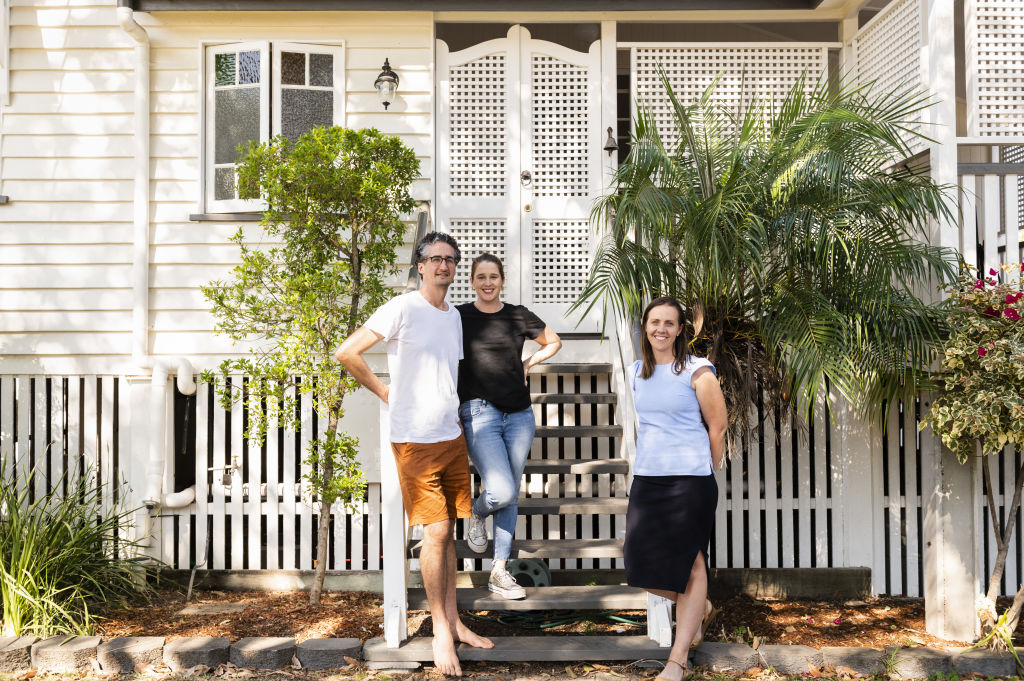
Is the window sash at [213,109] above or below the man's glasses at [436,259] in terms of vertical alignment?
above

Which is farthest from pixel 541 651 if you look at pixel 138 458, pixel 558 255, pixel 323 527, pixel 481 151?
pixel 481 151

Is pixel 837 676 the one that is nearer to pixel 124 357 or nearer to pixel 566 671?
pixel 566 671

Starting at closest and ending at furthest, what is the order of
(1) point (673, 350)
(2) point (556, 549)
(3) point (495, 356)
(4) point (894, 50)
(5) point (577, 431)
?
(1) point (673, 350) < (3) point (495, 356) < (2) point (556, 549) < (5) point (577, 431) < (4) point (894, 50)

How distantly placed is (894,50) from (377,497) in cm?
482

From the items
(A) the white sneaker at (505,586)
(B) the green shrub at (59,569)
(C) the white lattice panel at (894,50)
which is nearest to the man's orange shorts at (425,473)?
(A) the white sneaker at (505,586)

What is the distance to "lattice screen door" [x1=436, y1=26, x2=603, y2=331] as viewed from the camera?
651 centimetres

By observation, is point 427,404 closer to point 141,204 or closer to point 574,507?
point 574,507

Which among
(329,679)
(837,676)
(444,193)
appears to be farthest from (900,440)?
(329,679)

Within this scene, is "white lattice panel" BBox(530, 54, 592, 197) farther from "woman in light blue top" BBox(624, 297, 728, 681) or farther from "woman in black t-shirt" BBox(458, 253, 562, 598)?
"woman in light blue top" BBox(624, 297, 728, 681)

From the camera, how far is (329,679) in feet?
13.4

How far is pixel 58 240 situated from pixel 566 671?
492 cm

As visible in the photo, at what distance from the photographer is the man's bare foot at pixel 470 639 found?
13.4ft

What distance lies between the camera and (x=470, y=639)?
13.5 ft

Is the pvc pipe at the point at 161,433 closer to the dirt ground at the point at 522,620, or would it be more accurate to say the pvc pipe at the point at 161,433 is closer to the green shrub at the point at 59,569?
the green shrub at the point at 59,569
